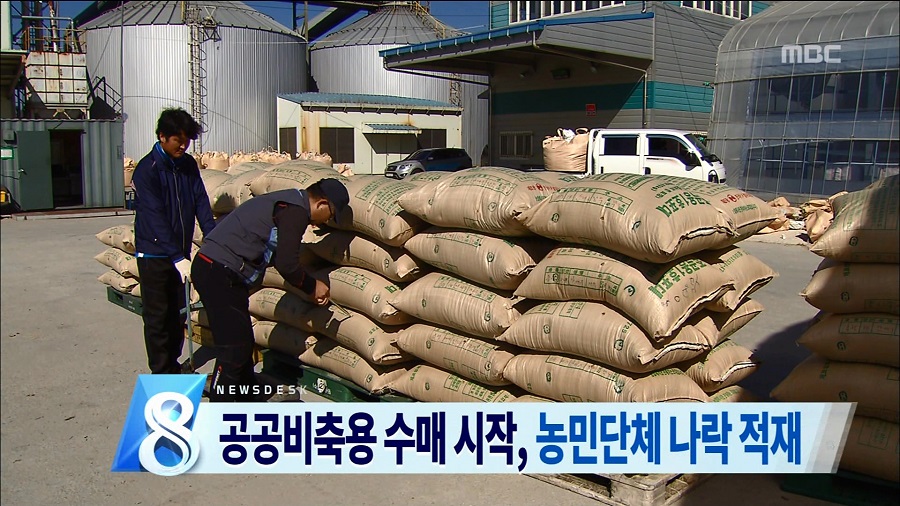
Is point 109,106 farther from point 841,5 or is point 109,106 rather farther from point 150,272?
point 150,272

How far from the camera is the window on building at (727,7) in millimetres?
21922

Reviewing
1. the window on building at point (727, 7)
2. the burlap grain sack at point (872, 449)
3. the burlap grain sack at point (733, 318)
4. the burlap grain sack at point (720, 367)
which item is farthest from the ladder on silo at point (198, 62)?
the burlap grain sack at point (872, 449)

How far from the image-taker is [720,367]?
13.2ft

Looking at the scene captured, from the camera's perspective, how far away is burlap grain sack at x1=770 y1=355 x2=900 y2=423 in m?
3.40

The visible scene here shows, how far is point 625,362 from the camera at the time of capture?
3660mm

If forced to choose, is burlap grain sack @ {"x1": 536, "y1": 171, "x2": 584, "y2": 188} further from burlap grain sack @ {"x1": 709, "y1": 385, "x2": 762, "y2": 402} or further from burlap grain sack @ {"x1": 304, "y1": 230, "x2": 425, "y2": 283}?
burlap grain sack @ {"x1": 709, "y1": 385, "x2": 762, "y2": 402}

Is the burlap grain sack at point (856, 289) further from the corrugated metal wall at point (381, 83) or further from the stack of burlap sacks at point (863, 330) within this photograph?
the corrugated metal wall at point (381, 83)

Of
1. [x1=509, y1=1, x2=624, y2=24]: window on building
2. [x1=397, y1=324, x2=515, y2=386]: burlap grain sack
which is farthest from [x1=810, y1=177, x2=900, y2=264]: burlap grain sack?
[x1=509, y1=1, x2=624, y2=24]: window on building

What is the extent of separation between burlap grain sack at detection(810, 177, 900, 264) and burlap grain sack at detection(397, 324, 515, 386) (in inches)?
68.4

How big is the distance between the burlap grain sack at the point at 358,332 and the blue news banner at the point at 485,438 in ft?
1.94

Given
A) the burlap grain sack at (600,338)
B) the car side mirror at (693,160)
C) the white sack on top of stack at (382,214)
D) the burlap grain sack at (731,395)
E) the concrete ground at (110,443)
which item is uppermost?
the car side mirror at (693,160)

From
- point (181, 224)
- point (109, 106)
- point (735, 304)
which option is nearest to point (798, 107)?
point (735, 304)

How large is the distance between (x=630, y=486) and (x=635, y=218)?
1275 mm

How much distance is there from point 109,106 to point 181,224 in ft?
91.1
